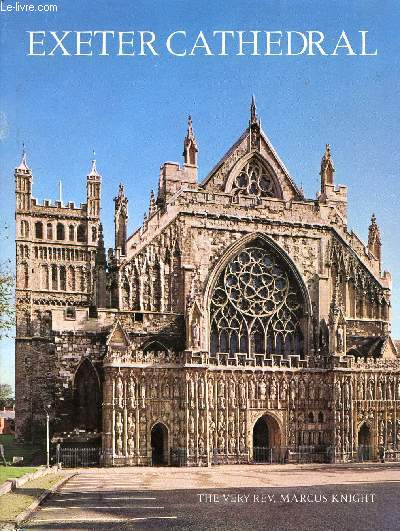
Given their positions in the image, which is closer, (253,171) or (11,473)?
(11,473)

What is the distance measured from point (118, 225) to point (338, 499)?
23.3 m

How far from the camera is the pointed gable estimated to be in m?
48.4

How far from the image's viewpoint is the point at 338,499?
84.5 feet

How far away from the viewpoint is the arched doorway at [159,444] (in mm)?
43000

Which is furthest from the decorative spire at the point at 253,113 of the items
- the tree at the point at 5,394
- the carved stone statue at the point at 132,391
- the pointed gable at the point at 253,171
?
the tree at the point at 5,394

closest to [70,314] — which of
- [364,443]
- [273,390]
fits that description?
[273,390]

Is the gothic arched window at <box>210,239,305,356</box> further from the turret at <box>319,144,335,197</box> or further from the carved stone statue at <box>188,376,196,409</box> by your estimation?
the turret at <box>319,144,335,197</box>

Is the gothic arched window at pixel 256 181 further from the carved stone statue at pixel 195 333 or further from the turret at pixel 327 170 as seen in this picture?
the carved stone statue at pixel 195 333

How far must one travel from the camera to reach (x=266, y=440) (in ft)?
153

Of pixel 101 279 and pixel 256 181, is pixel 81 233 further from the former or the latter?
pixel 101 279

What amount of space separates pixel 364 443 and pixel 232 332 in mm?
10172

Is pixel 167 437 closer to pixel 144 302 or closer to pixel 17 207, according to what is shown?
pixel 144 302

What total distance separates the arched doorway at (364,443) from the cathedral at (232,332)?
7 centimetres

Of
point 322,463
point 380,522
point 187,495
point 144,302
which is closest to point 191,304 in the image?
point 144,302
